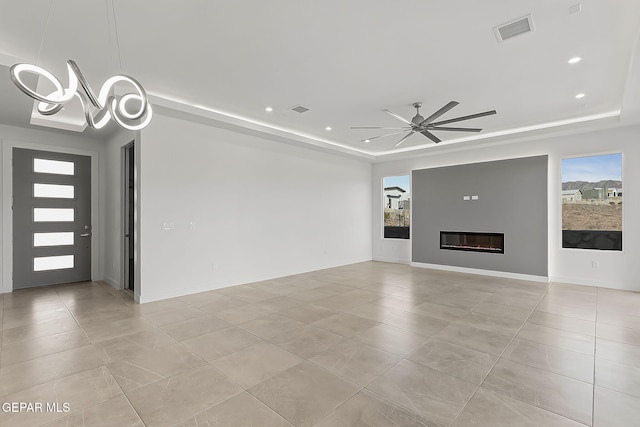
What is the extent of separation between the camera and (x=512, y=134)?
22.1 ft

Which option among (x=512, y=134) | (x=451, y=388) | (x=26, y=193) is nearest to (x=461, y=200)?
(x=512, y=134)

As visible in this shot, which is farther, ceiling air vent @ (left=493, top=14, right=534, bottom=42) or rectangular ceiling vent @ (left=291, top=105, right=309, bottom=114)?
rectangular ceiling vent @ (left=291, top=105, right=309, bottom=114)

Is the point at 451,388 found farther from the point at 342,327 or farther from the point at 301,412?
the point at 342,327

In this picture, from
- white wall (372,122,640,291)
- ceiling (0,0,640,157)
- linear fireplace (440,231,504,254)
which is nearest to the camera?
ceiling (0,0,640,157)

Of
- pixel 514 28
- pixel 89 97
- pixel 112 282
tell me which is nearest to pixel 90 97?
pixel 89 97

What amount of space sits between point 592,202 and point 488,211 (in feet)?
6.26

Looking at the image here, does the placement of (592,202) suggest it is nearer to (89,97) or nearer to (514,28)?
(514,28)

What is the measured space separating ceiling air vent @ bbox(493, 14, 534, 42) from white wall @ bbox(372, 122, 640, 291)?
4672 mm

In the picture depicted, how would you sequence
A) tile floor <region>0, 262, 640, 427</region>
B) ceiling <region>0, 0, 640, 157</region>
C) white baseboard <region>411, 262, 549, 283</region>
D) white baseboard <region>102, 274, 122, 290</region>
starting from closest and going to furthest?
1. tile floor <region>0, 262, 640, 427</region>
2. ceiling <region>0, 0, 640, 157</region>
3. white baseboard <region>102, 274, 122, 290</region>
4. white baseboard <region>411, 262, 549, 283</region>

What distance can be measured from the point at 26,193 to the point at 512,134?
1011 centimetres

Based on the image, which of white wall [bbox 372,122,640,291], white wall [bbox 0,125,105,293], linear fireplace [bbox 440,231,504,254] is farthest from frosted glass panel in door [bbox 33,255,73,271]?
white wall [bbox 372,122,640,291]

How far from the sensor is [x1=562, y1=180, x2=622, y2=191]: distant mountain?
19.8 feet

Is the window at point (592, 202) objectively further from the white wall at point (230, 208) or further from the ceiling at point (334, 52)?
the white wall at point (230, 208)

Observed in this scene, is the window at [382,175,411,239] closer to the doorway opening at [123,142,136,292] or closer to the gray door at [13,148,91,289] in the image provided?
the doorway opening at [123,142,136,292]
